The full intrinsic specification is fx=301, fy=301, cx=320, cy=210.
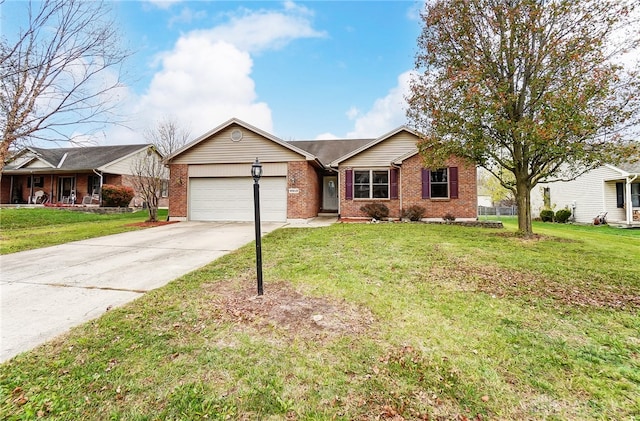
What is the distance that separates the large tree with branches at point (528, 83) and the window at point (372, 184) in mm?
4605

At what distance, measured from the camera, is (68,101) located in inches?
340

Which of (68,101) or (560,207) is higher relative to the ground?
(68,101)

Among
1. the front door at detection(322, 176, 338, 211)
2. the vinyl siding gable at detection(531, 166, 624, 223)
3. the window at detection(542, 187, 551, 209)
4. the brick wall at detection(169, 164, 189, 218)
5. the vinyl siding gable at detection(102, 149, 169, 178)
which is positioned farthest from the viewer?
the window at detection(542, 187, 551, 209)

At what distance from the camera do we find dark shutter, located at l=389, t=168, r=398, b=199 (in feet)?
48.6

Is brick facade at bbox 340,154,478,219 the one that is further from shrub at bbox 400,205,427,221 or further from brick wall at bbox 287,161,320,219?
brick wall at bbox 287,161,320,219

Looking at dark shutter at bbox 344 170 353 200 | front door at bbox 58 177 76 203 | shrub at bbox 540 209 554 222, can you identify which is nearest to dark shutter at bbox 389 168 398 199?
dark shutter at bbox 344 170 353 200

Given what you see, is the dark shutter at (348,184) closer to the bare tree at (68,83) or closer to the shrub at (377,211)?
the shrub at (377,211)

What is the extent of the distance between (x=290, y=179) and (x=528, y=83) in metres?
9.35

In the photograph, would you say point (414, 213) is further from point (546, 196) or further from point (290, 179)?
point (546, 196)

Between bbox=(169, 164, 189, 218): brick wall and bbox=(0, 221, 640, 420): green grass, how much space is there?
10741mm

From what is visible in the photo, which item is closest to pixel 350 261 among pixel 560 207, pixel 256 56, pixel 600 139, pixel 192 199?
pixel 600 139

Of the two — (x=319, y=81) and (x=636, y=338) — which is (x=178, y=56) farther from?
(x=636, y=338)

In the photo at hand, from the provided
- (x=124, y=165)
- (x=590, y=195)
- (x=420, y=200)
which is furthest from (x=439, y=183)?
(x=124, y=165)

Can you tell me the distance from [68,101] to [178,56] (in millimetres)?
6265
